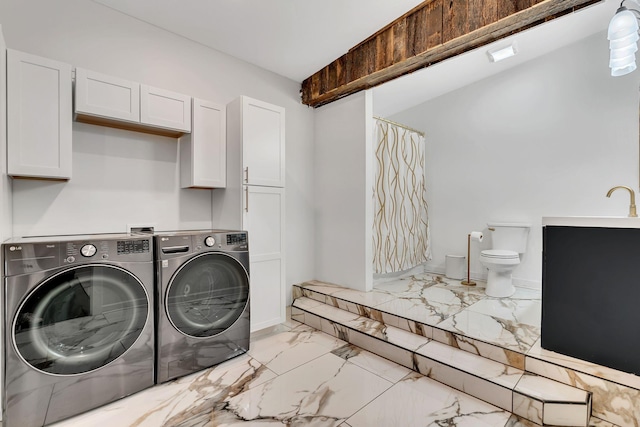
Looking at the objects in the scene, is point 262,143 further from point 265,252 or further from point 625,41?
point 625,41

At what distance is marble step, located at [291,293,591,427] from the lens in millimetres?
1574

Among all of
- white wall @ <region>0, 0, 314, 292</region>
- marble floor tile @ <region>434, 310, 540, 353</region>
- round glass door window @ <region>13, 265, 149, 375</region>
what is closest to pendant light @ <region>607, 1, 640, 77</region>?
marble floor tile @ <region>434, 310, 540, 353</region>

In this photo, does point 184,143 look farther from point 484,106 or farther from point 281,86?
point 484,106

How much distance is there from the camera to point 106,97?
2.04 m

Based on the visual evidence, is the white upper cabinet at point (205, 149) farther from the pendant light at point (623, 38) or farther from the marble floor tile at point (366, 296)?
the pendant light at point (623, 38)

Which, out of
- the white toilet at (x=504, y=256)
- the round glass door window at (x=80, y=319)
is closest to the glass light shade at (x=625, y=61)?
the white toilet at (x=504, y=256)

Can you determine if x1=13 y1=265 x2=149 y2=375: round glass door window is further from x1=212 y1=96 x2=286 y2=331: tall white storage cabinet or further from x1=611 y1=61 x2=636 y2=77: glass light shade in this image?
x1=611 y1=61 x2=636 y2=77: glass light shade

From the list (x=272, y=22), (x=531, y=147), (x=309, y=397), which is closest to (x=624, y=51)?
(x=531, y=147)

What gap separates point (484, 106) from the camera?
383cm

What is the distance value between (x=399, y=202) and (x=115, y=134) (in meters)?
3.00

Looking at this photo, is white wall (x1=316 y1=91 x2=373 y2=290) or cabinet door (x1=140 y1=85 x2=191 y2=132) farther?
white wall (x1=316 y1=91 x2=373 y2=290)

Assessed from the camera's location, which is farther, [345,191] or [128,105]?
[345,191]

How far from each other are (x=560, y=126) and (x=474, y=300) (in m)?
2.17

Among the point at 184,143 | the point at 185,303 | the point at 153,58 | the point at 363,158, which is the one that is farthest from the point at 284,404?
the point at 153,58
